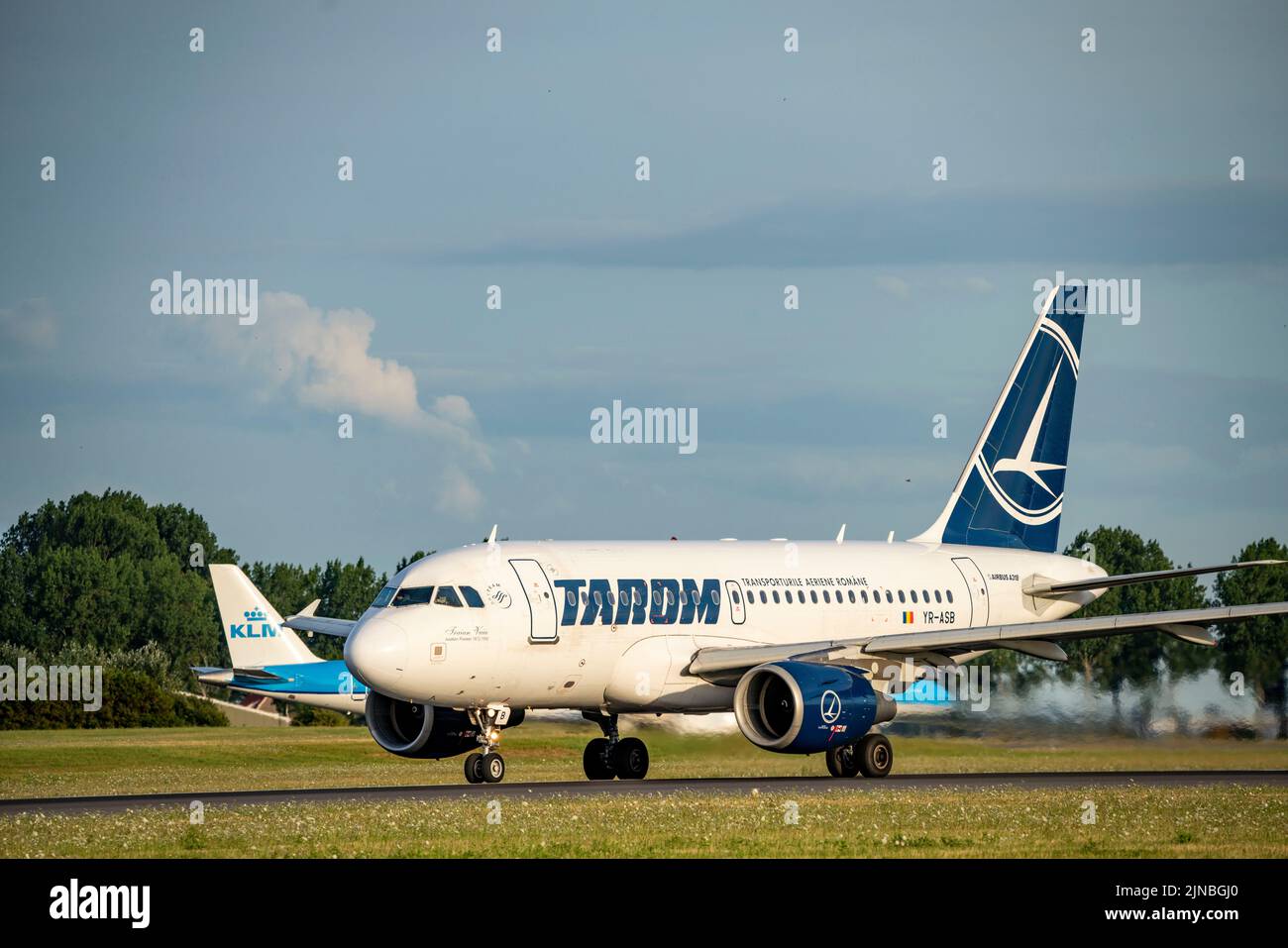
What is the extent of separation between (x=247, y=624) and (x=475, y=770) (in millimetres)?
22774

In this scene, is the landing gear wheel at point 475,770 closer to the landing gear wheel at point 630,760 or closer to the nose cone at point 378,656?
the nose cone at point 378,656

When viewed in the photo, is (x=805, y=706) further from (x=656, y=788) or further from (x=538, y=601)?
(x=538, y=601)

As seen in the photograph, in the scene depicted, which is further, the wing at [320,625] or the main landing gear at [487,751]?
the wing at [320,625]

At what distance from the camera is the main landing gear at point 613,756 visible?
121 feet

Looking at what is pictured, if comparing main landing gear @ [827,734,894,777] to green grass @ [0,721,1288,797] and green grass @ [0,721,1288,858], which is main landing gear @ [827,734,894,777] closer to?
green grass @ [0,721,1288,858]

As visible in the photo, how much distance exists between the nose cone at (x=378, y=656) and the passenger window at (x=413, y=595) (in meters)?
0.82

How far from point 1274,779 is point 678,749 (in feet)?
38.0

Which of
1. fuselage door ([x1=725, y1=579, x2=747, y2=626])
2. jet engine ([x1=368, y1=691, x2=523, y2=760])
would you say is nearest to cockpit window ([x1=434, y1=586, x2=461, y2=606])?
jet engine ([x1=368, y1=691, x2=523, y2=760])

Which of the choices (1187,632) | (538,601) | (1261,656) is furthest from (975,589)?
(538,601)

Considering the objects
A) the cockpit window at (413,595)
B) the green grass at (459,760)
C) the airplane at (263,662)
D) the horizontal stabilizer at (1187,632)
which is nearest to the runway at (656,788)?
the green grass at (459,760)

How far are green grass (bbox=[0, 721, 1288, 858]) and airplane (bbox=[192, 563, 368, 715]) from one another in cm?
1224

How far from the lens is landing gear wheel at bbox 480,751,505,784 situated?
1344 inches

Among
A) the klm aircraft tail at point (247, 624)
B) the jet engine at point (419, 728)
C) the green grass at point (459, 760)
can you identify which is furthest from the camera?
the klm aircraft tail at point (247, 624)
